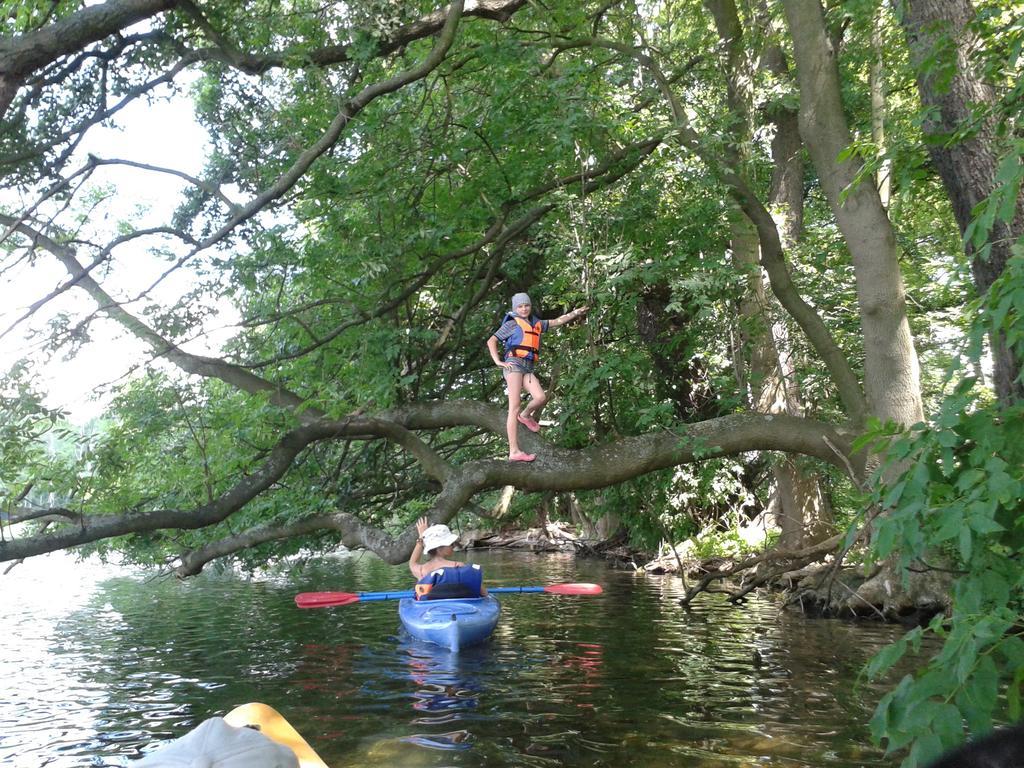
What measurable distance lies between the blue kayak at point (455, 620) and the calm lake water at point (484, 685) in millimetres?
202

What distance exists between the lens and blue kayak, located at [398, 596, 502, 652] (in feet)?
31.6

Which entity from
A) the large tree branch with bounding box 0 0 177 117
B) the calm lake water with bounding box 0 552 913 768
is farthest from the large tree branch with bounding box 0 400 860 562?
the large tree branch with bounding box 0 0 177 117

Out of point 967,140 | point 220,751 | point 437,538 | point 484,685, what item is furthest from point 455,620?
point 220,751

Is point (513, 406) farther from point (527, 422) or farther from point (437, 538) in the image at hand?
point (437, 538)

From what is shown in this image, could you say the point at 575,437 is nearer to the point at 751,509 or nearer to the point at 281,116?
the point at 281,116

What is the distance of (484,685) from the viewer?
8.15m

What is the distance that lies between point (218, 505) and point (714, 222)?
6.57m

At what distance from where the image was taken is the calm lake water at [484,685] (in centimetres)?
607

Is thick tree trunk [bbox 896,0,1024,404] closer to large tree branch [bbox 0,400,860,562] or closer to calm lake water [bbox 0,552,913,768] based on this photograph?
large tree branch [bbox 0,400,860,562]

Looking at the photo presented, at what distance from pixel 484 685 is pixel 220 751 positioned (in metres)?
6.25

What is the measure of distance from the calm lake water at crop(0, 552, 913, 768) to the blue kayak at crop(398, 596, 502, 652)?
0.66 ft

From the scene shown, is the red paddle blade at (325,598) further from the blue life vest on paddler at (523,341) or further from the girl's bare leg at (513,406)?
the blue life vest on paddler at (523,341)

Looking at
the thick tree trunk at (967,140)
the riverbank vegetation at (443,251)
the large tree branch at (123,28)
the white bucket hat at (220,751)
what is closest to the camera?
the white bucket hat at (220,751)

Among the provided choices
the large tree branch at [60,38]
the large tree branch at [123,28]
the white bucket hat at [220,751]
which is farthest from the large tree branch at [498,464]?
the white bucket hat at [220,751]
